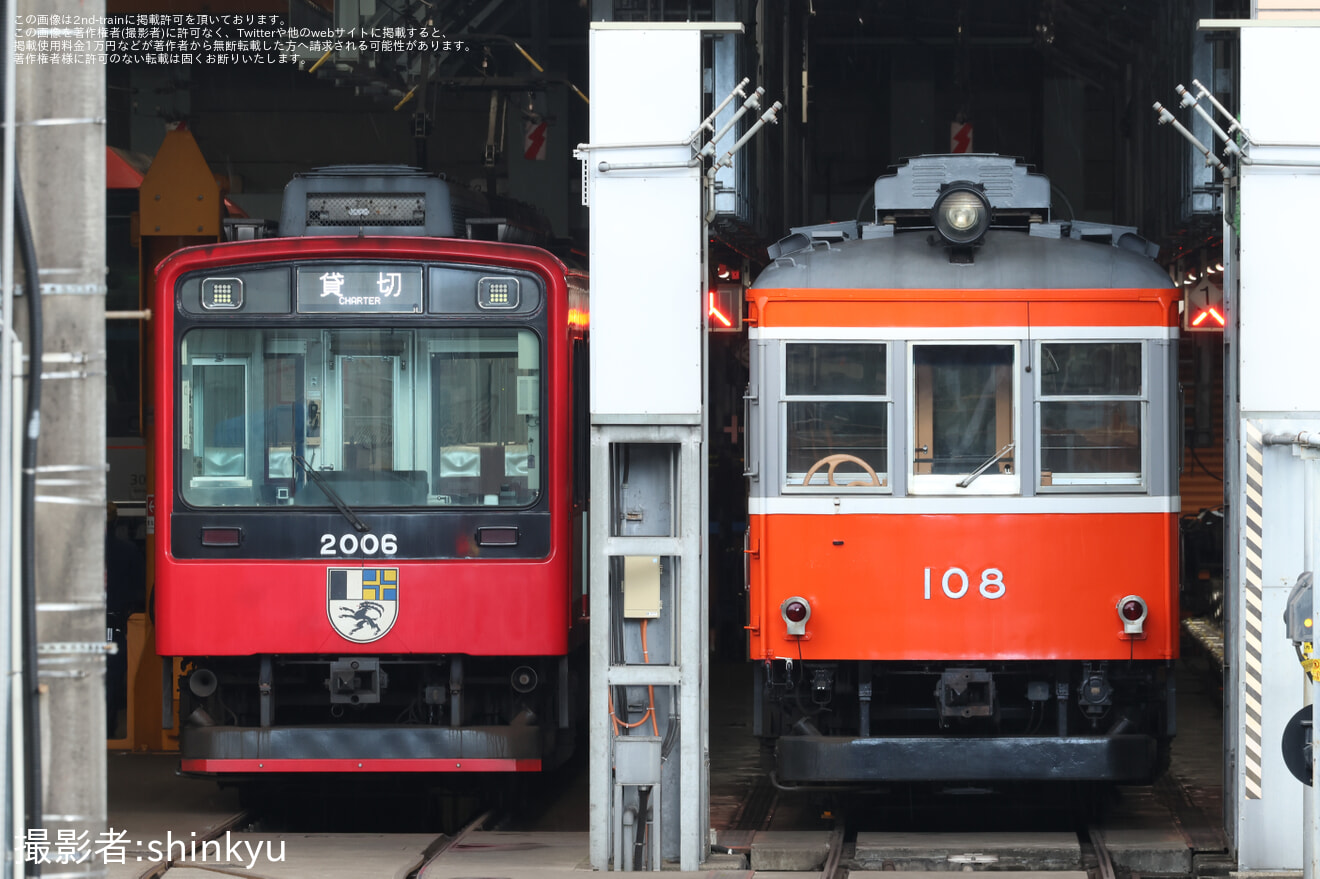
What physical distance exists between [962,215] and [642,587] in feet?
7.91

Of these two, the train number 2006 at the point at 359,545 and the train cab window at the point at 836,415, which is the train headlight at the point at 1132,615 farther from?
the train number 2006 at the point at 359,545

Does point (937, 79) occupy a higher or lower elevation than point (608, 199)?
higher

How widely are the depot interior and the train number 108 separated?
216 cm

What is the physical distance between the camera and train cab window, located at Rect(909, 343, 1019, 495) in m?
8.70

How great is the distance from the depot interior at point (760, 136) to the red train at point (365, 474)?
64.5 inches

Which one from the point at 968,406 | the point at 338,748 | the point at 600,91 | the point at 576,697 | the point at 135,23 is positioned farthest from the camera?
the point at 135,23

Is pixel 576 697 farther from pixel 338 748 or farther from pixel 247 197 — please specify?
pixel 247 197

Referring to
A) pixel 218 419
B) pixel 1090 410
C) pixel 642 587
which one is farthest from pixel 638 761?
pixel 218 419

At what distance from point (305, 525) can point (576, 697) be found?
6.52 ft

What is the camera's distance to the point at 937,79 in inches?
854

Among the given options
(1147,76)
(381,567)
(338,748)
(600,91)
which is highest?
(1147,76)

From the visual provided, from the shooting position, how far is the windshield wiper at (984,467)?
8656 mm

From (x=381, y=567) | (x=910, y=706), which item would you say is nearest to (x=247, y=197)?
(x=381, y=567)

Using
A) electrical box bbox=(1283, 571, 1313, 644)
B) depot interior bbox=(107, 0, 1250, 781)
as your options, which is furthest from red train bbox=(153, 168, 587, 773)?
Answer: electrical box bbox=(1283, 571, 1313, 644)
